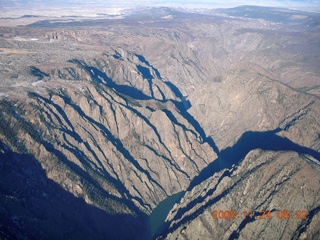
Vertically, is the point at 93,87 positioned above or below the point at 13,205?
above

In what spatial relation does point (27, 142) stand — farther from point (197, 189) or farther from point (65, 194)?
point (197, 189)

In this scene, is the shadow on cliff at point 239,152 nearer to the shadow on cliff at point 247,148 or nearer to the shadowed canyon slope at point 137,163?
the shadow on cliff at point 247,148

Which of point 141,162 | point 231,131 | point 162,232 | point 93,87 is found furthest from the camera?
point 231,131

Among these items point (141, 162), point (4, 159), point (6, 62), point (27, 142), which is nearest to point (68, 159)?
point (27, 142)
